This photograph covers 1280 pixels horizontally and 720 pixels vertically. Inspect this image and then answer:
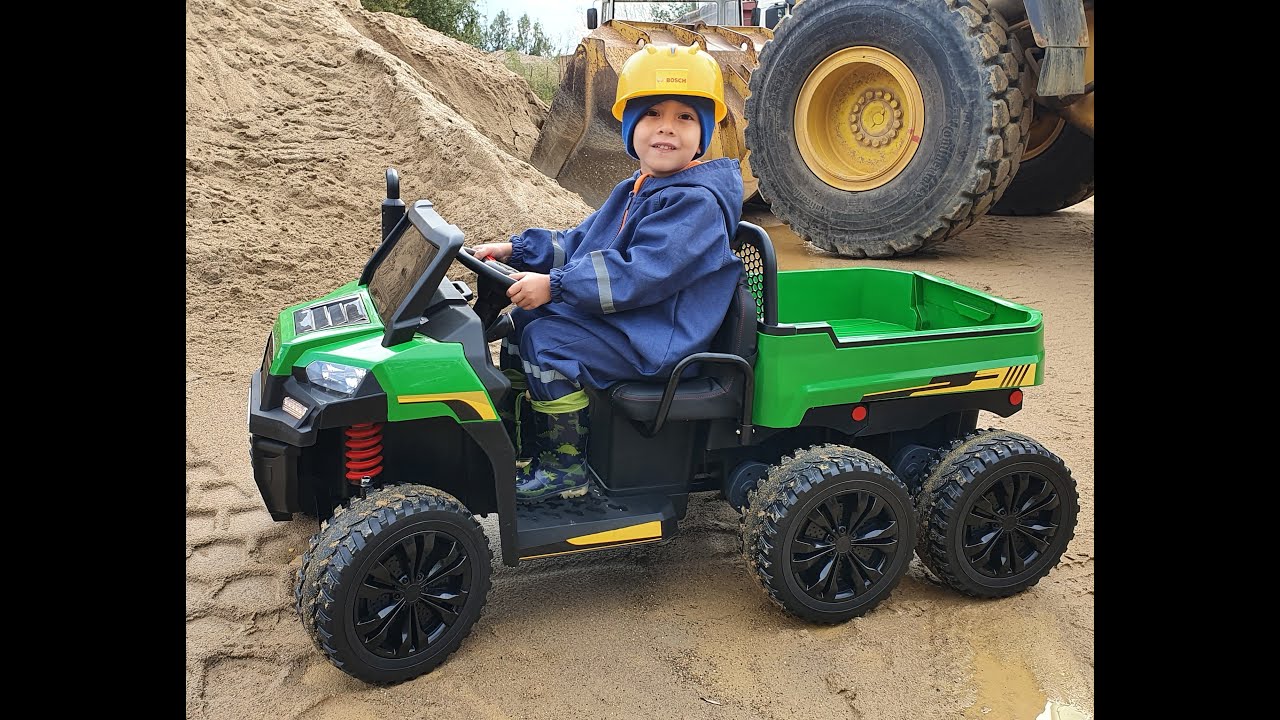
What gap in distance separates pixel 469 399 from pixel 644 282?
0.53 m

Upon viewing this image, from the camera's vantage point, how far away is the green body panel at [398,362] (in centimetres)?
233

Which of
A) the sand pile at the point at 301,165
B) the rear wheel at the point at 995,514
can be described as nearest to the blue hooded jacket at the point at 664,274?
the rear wheel at the point at 995,514

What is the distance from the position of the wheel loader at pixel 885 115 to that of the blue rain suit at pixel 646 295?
3228 mm

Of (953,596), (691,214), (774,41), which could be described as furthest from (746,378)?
(774,41)

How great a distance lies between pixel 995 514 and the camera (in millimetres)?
2803

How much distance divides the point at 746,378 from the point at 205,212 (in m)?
4.22

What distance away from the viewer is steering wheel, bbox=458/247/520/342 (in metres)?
2.56

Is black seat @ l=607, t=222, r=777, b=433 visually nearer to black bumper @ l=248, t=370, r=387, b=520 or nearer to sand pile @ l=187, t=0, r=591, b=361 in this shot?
black bumper @ l=248, t=370, r=387, b=520

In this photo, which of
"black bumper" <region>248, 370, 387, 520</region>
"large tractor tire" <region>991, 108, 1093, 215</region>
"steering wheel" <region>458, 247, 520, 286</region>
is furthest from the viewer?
"large tractor tire" <region>991, 108, 1093, 215</region>

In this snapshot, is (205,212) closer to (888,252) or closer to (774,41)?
(774,41)

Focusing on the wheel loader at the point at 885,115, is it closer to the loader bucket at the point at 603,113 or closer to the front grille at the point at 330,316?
the loader bucket at the point at 603,113

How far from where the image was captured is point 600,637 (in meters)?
2.61

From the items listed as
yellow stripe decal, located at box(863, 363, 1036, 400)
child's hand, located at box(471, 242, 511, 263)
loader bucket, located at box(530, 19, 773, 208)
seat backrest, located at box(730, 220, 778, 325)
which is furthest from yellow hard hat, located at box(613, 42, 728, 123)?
loader bucket, located at box(530, 19, 773, 208)

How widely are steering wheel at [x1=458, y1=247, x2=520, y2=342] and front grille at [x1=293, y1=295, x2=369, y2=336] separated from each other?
11.6 inches
